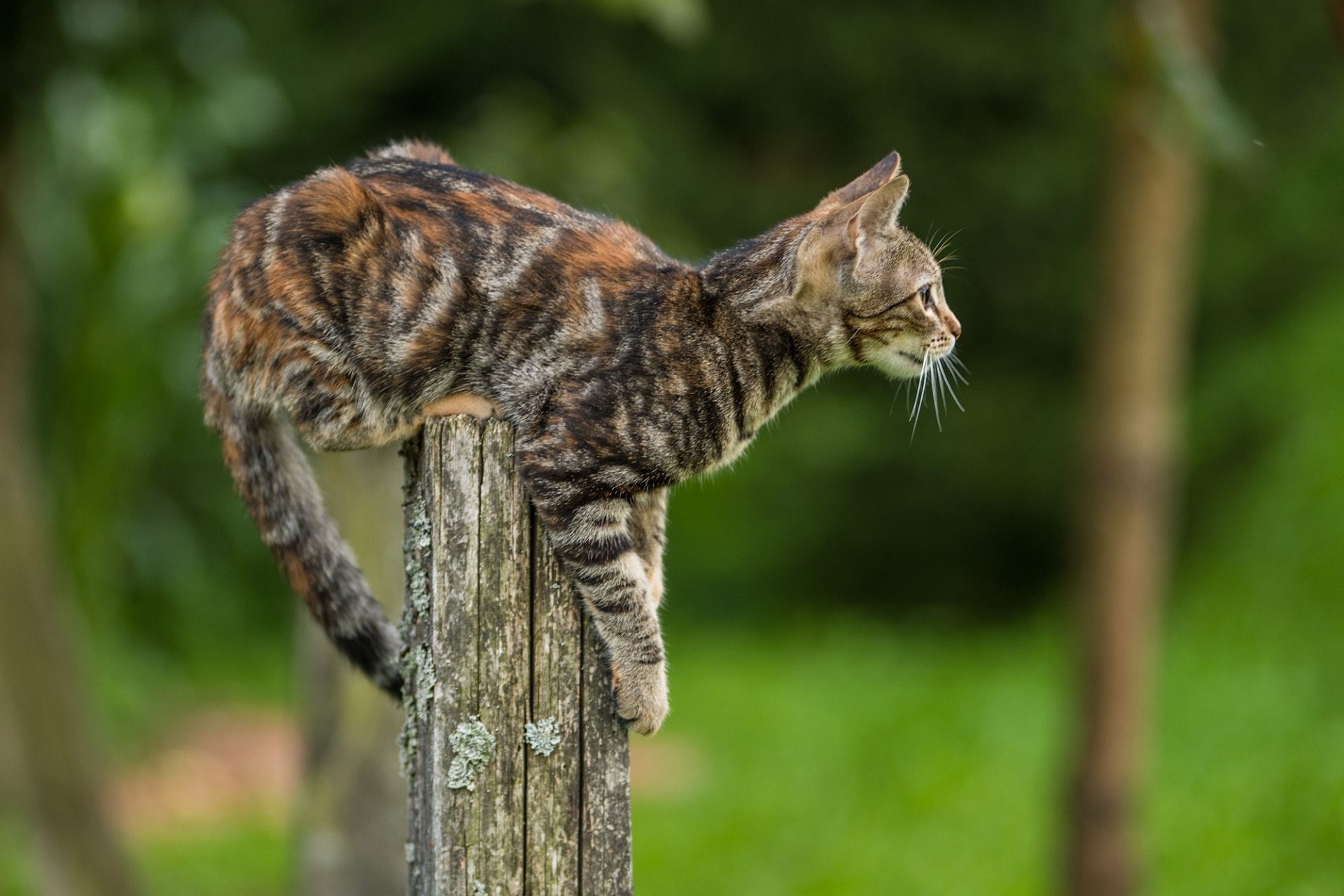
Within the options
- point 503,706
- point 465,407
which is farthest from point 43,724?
point 503,706

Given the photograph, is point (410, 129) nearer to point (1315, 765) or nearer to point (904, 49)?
Answer: point (904, 49)

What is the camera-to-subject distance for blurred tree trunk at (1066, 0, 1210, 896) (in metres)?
6.10

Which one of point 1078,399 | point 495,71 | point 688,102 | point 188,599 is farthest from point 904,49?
point 188,599

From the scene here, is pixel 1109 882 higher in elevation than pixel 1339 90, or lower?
lower

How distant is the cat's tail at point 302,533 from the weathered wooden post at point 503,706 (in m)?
0.34

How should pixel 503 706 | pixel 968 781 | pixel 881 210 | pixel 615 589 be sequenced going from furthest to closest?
pixel 968 781, pixel 881 210, pixel 615 589, pixel 503 706

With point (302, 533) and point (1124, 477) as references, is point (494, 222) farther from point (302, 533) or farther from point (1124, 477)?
point (1124, 477)

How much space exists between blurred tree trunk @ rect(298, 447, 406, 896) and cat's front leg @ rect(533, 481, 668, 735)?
8.22 ft

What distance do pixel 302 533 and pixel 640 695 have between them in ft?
2.84

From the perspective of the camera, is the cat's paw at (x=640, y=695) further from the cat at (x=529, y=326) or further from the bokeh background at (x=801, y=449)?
the bokeh background at (x=801, y=449)

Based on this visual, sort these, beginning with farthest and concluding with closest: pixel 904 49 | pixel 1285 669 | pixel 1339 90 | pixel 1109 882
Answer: pixel 904 49 < pixel 1339 90 < pixel 1285 669 < pixel 1109 882

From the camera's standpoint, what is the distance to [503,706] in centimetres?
254

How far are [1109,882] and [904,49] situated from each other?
7.07m

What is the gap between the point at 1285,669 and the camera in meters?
8.00
